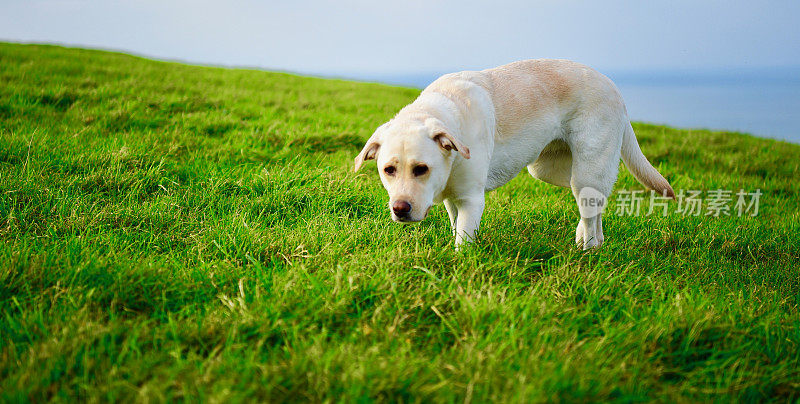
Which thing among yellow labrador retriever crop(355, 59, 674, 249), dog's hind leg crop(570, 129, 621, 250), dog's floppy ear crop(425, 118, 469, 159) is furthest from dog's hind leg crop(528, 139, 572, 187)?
dog's floppy ear crop(425, 118, 469, 159)

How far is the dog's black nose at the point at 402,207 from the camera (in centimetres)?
297

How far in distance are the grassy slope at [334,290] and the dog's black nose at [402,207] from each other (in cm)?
30

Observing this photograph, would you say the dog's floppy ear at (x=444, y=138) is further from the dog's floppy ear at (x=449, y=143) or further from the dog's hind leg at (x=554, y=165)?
the dog's hind leg at (x=554, y=165)

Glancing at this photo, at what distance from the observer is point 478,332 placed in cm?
237

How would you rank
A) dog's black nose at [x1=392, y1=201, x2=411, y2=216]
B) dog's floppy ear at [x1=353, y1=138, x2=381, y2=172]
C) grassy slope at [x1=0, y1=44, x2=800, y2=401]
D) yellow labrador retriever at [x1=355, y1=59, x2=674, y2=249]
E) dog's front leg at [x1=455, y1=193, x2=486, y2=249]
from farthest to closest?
dog's front leg at [x1=455, y1=193, x2=486, y2=249]
dog's floppy ear at [x1=353, y1=138, x2=381, y2=172]
yellow labrador retriever at [x1=355, y1=59, x2=674, y2=249]
dog's black nose at [x1=392, y1=201, x2=411, y2=216]
grassy slope at [x1=0, y1=44, x2=800, y2=401]

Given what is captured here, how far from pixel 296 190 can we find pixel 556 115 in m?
2.26

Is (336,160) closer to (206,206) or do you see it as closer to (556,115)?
(206,206)

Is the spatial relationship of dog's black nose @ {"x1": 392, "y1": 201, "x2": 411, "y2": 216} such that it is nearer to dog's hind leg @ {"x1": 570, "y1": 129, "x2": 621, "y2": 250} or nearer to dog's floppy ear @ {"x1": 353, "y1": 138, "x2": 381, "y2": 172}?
dog's floppy ear @ {"x1": 353, "y1": 138, "x2": 381, "y2": 172}

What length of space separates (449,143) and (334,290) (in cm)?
113

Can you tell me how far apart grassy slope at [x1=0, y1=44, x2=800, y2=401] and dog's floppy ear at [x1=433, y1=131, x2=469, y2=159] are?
64 cm

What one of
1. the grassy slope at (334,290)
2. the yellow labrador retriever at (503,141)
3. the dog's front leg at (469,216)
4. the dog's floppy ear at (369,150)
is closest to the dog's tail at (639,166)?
the yellow labrador retriever at (503,141)

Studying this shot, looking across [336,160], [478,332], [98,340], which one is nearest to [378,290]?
[478,332]

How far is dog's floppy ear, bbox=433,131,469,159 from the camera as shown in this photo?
302 centimetres

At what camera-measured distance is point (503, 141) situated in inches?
151
